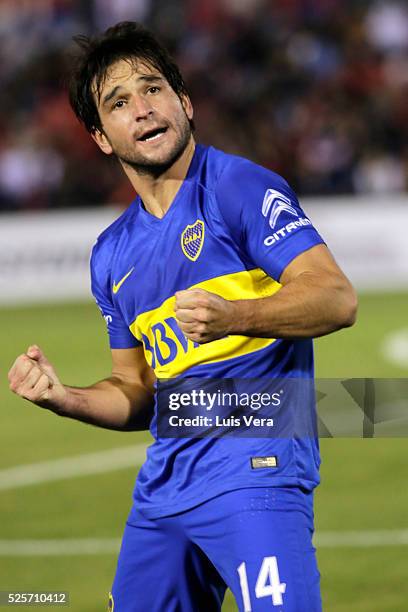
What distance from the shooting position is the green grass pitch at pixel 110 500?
691 cm

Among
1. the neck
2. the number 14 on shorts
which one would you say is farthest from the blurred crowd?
the number 14 on shorts

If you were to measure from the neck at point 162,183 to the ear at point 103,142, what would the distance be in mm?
106

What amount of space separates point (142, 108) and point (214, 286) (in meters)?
0.64

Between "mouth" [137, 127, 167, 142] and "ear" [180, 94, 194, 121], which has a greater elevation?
"ear" [180, 94, 194, 121]

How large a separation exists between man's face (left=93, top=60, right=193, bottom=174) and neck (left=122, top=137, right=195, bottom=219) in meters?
0.03

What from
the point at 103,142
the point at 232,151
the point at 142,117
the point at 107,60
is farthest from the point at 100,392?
the point at 232,151

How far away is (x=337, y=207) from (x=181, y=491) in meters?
13.2

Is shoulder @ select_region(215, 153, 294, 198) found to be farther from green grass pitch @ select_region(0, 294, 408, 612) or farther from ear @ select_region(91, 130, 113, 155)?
green grass pitch @ select_region(0, 294, 408, 612)

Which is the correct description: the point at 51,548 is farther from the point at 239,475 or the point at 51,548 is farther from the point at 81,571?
the point at 239,475

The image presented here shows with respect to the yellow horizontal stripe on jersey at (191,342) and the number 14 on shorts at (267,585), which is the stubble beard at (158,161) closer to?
the yellow horizontal stripe on jersey at (191,342)

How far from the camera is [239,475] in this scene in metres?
4.01

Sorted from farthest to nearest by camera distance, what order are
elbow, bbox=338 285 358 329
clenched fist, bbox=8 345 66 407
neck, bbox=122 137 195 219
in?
neck, bbox=122 137 195 219 → clenched fist, bbox=8 345 66 407 → elbow, bbox=338 285 358 329

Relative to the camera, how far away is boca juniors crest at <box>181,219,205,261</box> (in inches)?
163

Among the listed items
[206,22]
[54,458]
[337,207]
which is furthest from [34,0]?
[54,458]
